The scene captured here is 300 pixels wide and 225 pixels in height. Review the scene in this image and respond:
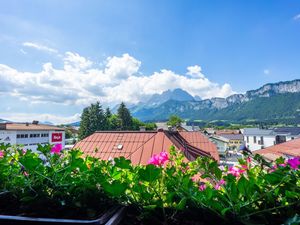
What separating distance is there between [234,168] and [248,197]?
696 mm

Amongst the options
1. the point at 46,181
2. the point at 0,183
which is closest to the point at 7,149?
the point at 0,183

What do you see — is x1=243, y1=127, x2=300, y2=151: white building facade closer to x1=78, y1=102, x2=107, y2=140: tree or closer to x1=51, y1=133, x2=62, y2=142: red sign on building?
x1=78, y1=102, x2=107, y2=140: tree

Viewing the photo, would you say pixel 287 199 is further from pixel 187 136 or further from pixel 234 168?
pixel 187 136

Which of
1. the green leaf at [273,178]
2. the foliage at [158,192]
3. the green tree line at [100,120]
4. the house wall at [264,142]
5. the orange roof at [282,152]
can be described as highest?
the green tree line at [100,120]

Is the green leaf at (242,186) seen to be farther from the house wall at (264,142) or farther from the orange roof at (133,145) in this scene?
the house wall at (264,142)

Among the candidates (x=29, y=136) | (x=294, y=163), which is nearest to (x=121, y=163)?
(x=294, y=163)

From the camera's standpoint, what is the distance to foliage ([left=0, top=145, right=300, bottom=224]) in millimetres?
750

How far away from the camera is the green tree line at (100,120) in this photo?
50.6 metres

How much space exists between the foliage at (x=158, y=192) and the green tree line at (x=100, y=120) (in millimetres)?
50152

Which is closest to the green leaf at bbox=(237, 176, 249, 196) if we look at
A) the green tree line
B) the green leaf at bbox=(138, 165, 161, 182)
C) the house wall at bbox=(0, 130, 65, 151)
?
the green leaf at bbox=(138, 165, 161, 182)

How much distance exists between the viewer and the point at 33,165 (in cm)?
88

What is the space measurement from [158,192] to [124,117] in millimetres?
55099

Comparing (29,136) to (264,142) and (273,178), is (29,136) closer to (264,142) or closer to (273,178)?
(273,178)

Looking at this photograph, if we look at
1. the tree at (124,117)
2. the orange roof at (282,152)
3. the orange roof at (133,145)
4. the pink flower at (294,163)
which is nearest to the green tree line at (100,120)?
Answer: the tree at (124,117)
